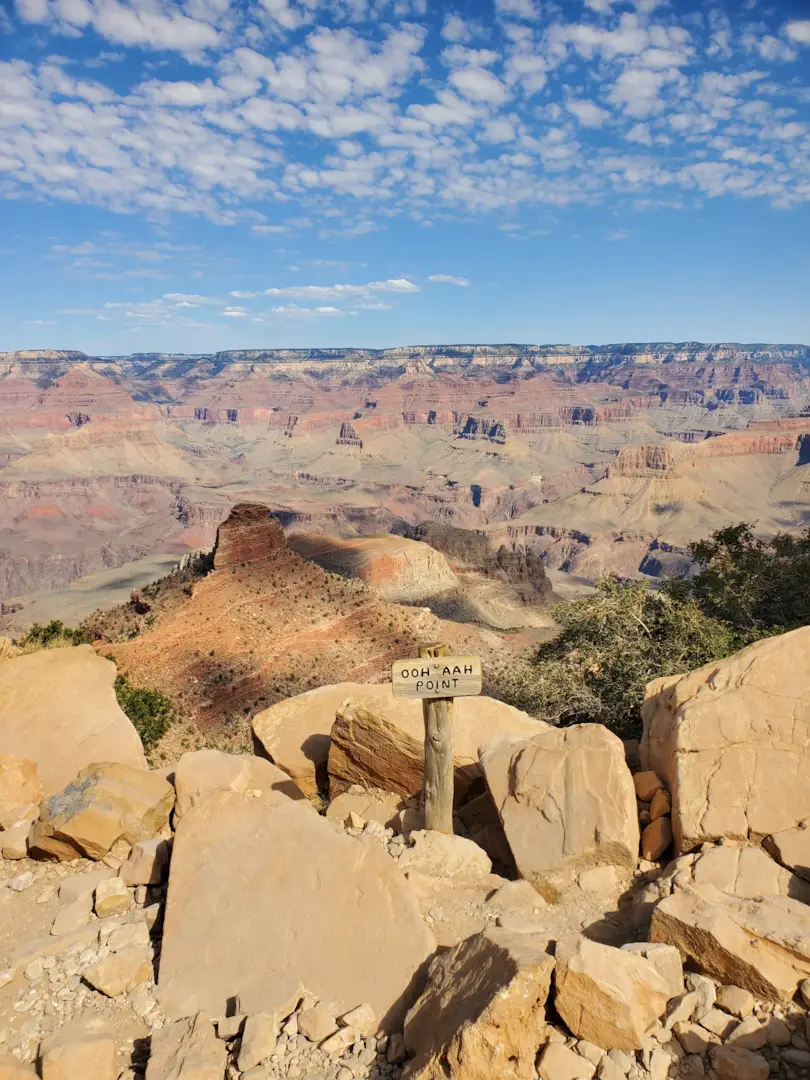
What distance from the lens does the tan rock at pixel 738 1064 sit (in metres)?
5.00

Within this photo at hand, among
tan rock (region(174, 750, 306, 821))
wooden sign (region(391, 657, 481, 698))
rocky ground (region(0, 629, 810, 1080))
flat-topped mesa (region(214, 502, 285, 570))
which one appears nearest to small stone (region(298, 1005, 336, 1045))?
rocky ground (region(0, 629, 810, 1080))

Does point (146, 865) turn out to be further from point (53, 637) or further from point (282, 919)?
point (53, 637)

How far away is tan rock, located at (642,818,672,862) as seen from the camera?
320 inches

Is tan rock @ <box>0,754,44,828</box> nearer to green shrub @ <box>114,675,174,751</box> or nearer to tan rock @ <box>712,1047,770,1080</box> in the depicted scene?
tan rock @ <box>712,1047,770,1080</box>

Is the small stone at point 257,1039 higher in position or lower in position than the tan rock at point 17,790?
higher

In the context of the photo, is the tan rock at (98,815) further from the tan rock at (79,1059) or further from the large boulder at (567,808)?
the large boulder at (567,808)

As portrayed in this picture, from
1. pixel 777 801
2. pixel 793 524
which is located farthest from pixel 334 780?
pixel 793 524

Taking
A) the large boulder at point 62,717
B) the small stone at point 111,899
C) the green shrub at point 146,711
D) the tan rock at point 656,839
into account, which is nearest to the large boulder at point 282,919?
the small stone at point 111,899

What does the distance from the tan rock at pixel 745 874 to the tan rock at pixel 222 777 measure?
602 cm

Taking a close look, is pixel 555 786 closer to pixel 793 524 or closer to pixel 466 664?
pixel 466 664

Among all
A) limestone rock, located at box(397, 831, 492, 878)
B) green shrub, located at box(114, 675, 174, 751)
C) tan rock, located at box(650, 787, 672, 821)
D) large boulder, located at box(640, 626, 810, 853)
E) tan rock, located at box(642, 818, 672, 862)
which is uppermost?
large boulder, located at box(640, 626, 810, 853)

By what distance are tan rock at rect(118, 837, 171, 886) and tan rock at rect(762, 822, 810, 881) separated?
289 inches

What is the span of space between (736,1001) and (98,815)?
26.0 ft

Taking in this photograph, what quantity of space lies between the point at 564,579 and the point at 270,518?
259 ft
